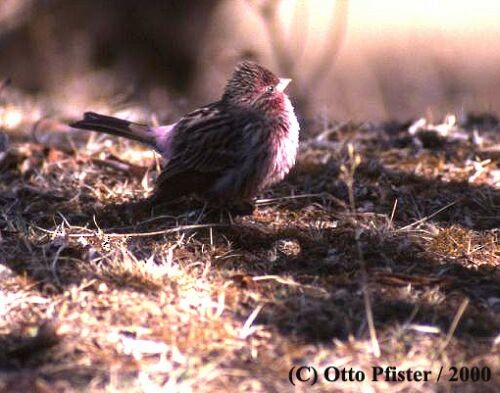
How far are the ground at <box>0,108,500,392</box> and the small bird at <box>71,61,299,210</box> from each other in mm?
154

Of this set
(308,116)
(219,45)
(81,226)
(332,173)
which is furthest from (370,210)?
(219,45)

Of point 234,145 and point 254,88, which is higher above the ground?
point 254,88

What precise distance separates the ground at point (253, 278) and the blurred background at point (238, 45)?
433 centimetres

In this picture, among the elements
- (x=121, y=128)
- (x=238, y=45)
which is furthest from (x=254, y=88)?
(x=238, y=45)

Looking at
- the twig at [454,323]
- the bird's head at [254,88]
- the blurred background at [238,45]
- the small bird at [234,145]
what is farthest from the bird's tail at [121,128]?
the blurred background at [238,45]

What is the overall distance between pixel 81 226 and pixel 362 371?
5.99 ft

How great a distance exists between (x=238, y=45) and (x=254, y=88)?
15.9 ft

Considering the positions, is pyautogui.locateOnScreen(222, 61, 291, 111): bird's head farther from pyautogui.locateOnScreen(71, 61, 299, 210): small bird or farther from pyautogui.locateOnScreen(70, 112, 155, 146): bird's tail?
pyautogui.locateOnScreen(70, 112, 155, 146): bird's tail

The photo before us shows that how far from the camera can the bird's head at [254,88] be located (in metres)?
4.64

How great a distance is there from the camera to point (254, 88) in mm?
4707

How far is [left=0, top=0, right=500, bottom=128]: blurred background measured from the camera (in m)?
9.89

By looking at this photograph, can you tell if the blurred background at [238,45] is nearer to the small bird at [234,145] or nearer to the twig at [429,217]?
the small bird at [234,145]

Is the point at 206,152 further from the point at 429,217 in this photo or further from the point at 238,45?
the point at 238,45

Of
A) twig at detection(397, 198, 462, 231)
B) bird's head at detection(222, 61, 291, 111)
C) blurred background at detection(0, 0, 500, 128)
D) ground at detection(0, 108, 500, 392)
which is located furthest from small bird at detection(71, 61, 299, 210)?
blurred background at detection(0, 0, 500, 128)
